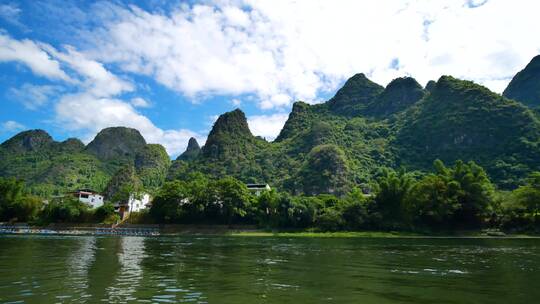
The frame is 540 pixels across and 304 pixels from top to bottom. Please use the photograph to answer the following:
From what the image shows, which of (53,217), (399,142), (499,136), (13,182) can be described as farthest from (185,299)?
(399,142)

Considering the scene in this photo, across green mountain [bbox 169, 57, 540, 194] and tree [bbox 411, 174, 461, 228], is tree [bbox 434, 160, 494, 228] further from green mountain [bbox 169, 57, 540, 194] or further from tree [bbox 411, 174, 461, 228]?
green mountain [bbox 169, 57, 540, 194]

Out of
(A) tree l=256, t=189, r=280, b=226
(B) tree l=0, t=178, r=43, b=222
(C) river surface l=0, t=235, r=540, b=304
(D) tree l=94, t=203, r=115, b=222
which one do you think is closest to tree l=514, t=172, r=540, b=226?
(A) tree l=256, t=189, r=280, b=226

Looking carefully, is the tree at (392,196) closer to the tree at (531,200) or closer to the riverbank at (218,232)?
the riverbank at (218,232)

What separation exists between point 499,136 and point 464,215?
9947 centimetres

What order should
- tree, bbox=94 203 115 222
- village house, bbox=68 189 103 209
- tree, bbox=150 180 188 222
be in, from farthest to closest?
1. village house, bbox=68 189 103 209
2. tree, bbox=94 203 115 222
3. tree, bbox=150 180 188 222

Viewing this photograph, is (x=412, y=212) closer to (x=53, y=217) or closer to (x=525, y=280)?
(x=525, y=280)

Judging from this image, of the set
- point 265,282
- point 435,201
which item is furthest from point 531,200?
point 265,282

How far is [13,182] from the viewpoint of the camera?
102 metres

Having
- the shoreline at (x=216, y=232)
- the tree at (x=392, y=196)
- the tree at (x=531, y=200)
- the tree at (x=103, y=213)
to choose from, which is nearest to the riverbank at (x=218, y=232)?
the shoreline at (x=216, y=232)

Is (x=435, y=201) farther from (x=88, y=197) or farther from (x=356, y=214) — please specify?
(x=88, y=197)

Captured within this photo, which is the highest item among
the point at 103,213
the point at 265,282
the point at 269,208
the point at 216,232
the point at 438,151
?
the point at 438,151

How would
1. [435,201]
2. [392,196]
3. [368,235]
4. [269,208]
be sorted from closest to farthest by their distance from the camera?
[368,235], [435,201], [392,196], [269,208]

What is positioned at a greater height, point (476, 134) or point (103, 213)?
point (476, 134)

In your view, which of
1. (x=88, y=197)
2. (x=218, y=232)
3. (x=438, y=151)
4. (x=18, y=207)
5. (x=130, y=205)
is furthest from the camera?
(x=438, y=151)
